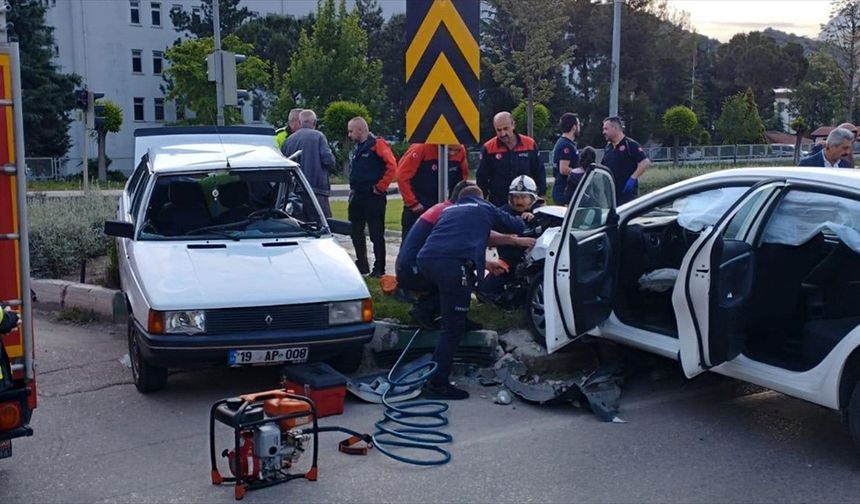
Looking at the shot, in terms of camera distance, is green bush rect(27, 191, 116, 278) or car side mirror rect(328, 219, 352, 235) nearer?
car side mirror rect(328, 219, 352, 235)

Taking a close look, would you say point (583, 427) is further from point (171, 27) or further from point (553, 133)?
point (171, 27)

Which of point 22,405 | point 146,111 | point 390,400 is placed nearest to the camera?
point 22,405

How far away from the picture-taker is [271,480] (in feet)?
17.1

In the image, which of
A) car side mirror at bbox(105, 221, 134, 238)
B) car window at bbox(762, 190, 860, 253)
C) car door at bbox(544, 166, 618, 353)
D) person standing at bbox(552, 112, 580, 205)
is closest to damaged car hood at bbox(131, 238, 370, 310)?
car side mirror at bbox(105, 221, 134, 238)

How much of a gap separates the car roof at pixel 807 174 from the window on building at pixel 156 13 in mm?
56022

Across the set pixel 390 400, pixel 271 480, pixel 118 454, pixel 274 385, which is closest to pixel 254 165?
pixel 274 385

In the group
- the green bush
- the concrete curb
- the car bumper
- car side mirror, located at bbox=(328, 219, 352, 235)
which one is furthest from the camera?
the green bush

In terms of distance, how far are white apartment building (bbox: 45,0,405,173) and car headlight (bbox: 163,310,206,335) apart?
47054mm

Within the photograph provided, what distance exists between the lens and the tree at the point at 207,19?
55.4m

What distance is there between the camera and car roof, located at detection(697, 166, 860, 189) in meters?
5.75

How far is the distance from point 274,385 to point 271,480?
2.01 m

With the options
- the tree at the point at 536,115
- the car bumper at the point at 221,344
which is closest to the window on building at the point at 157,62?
the tree at the point at 536,115

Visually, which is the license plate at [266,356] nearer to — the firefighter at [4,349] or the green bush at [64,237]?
the firefighter at [4,349]

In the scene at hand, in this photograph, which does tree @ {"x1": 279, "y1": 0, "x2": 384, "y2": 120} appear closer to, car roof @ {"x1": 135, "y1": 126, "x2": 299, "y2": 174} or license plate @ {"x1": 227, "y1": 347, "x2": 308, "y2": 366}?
car roof @ {"x1": 135, "y1": 126, "x2": 299, "y2": 174}
